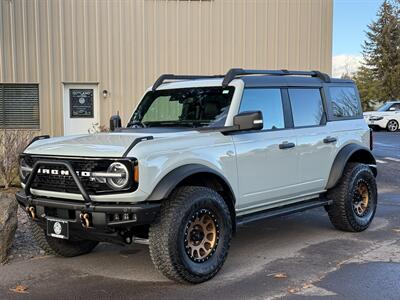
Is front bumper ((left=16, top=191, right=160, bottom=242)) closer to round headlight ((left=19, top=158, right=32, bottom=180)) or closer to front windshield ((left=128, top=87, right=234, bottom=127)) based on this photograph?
round headlight ((left=19, top=158, right=32, bottom=180))

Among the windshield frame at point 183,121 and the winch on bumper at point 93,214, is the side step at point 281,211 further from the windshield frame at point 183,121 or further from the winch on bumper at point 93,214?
the winch on bumper at point 93,214

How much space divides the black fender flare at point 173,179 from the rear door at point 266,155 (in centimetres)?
66

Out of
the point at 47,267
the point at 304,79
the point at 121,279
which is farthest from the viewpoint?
the point at 304,79

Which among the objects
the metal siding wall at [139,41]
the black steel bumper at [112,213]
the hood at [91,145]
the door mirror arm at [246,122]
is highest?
the metal siding wall at [139,41]

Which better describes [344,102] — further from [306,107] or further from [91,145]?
[91,145]

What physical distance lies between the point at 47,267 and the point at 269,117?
9.47 ft

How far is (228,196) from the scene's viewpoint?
5566 mm

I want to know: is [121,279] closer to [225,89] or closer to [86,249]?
[86,249]

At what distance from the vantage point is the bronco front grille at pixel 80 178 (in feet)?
15.6

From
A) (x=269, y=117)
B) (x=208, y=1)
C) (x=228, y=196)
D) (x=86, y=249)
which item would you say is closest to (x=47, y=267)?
(x=86, y=249)

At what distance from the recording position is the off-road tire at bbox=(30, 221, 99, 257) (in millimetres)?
5889

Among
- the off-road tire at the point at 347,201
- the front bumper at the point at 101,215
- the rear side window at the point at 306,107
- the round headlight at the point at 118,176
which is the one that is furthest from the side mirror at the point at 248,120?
the off-road tire at the point at 347,201

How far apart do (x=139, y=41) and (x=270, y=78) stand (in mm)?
8621

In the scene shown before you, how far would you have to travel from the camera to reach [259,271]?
552 centimetres
